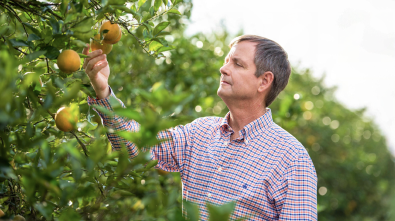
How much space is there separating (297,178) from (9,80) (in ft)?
4.18

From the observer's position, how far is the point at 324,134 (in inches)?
444

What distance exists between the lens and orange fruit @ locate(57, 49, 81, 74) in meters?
1.13

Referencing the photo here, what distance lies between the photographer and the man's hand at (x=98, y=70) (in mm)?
1362

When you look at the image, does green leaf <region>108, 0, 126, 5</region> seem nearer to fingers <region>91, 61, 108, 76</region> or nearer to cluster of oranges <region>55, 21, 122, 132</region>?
cluster of oranges <region>55, 21, 122, 132</region>

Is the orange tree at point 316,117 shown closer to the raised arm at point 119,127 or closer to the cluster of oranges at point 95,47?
the raised arm at point 119,127

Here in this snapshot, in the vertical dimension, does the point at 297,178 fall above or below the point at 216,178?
above

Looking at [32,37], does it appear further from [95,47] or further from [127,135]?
[127,135]

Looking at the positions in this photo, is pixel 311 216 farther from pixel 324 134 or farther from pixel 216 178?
pixel 324 134

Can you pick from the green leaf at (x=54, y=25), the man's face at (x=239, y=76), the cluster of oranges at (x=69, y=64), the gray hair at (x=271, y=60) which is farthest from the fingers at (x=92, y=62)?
the gray hair at (x=271, y=60)

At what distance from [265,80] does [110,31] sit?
39.9 inches

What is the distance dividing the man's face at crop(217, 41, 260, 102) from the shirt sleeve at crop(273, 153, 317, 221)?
449mm

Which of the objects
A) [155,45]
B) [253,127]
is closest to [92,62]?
[155,45]

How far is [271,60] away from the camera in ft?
6.66

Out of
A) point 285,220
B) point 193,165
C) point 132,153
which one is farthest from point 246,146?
point 132,153
